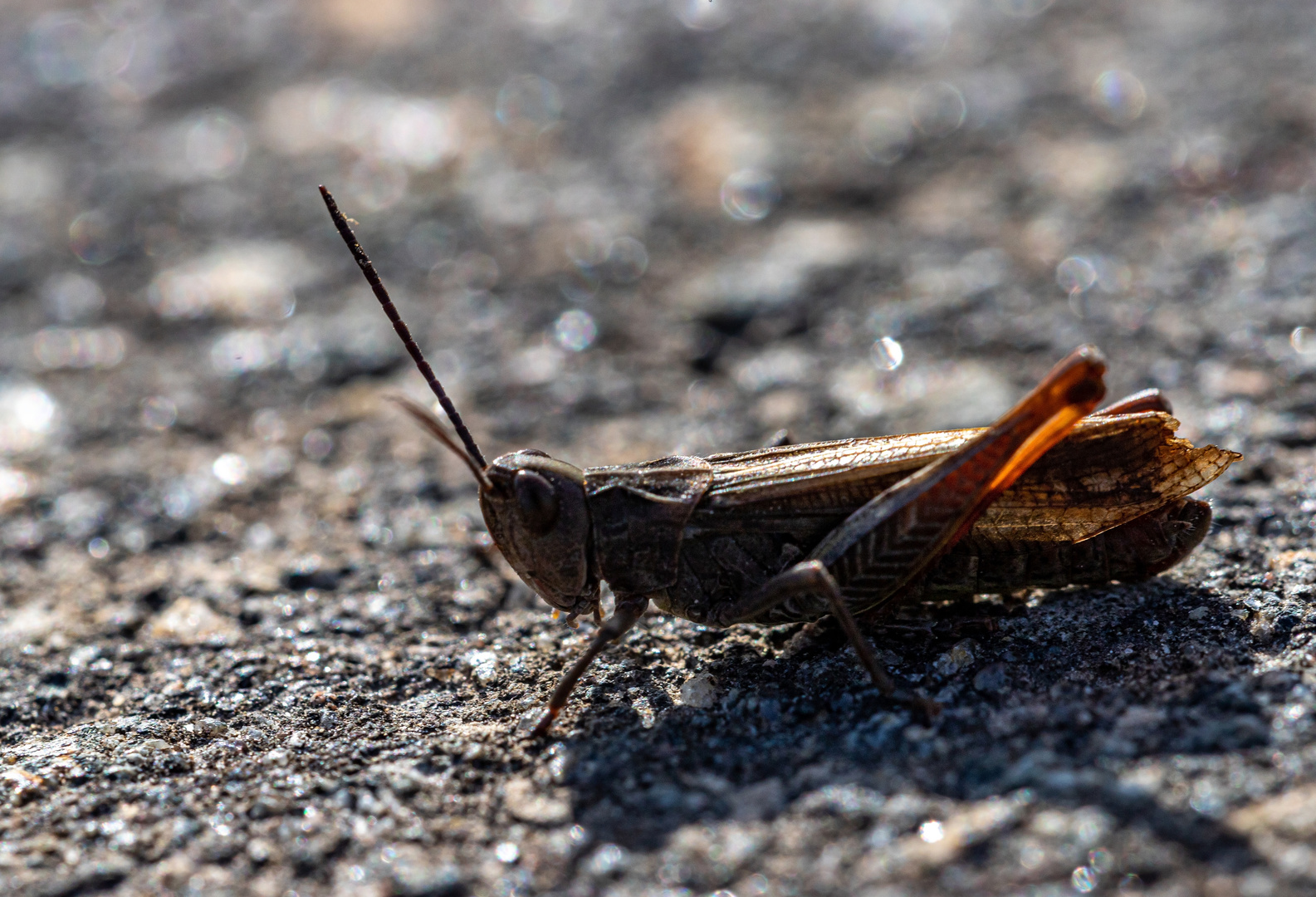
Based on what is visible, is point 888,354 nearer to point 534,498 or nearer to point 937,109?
point 937,109

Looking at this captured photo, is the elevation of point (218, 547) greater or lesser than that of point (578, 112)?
lesser

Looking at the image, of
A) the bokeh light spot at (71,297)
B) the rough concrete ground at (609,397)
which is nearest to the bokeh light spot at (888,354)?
the rough concrete ground at (609,397)

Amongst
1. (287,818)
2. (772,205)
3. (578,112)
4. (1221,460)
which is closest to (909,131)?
(772,205)

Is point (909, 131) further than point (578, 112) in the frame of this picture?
No

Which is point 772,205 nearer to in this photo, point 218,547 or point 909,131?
point 909,131

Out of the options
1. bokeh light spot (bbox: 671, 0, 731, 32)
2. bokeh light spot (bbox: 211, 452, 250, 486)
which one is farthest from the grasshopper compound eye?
bokeh light spot (bbox: 671, 0, 731, 32)

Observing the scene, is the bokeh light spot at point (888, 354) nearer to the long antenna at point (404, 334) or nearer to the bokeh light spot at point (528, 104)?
the long antenna at point (404, 334)

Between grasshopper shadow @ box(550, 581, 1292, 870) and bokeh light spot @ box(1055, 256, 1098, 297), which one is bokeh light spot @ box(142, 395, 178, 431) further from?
bokeh light spot @ box(1055, 256, 1098, 297)
